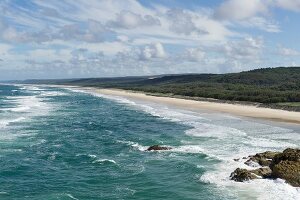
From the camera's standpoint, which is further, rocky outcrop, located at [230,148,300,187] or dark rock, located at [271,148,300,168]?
dark rock, located at [271,148,300,168]

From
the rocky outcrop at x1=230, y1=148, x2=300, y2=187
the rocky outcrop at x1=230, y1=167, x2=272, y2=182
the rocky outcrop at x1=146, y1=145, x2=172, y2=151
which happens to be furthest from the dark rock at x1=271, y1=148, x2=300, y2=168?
the rocky outcrop at x1=146, y1=145, x2=172, y2=151

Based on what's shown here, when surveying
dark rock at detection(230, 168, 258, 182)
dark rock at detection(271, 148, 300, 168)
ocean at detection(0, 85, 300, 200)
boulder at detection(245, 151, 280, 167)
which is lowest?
ocean at detection(0, 85, 300, 200)

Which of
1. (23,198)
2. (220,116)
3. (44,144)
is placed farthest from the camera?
(220,116)

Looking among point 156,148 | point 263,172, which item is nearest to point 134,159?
point 156,148

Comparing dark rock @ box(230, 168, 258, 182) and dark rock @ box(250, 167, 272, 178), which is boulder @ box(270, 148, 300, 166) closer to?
dark rock @ box(250, 167, 272, 178)

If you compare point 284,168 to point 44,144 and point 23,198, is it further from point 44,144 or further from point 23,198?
point 44,144

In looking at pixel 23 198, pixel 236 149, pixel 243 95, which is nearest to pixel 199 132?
pixel 236 149

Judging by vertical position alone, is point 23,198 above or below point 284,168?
below

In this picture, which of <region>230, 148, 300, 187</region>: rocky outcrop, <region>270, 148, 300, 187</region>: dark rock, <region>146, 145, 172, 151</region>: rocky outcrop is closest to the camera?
<region>270, 148, 300, 187</region>: dark rock
